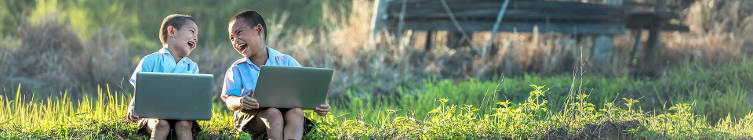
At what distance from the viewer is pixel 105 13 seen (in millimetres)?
15609

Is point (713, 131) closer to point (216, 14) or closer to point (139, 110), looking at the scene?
point (139, 110)

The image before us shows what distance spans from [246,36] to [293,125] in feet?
1.63

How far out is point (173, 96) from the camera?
3598mm

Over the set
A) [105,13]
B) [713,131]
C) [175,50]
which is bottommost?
[713,131]

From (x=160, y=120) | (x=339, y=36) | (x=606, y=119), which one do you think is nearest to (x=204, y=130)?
(x=160, y=120)

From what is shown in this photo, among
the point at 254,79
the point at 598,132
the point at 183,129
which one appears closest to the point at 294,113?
the point at 254,79

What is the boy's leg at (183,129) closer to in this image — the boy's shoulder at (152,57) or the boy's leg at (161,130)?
the boy's leg at (161,130)

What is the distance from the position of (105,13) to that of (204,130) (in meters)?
12.2

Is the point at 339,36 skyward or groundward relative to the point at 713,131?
skyward

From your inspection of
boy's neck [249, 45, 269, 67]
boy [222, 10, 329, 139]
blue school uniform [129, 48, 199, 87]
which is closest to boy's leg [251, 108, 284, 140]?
boy [222, 10, 329, 139]

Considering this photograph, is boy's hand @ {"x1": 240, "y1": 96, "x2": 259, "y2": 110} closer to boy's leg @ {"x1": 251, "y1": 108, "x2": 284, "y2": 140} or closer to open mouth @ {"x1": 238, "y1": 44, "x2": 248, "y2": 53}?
boy's leg @ {"x1": 251, "y1": 108, "x2": 284, "y2": 140}

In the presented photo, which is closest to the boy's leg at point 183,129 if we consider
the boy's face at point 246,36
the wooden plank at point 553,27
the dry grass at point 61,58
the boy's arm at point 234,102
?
the boy's arm at point 234,102

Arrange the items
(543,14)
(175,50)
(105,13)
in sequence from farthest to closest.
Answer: (105,13) < (543,14) < (175,50)

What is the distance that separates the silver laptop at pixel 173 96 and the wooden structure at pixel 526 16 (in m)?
6.59
